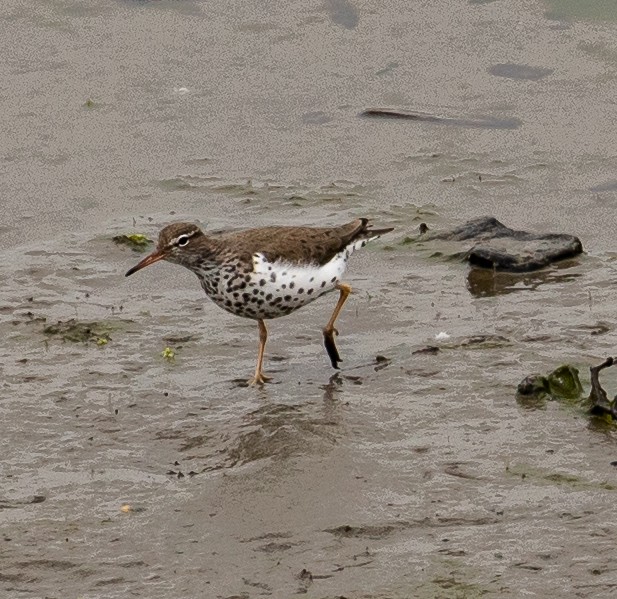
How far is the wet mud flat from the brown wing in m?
0.63

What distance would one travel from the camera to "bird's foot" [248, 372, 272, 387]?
1034cm

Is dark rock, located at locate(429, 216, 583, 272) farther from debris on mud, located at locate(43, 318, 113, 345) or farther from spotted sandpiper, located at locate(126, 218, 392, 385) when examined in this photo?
debris on mud, located at locate(43, 318, 113, 345)

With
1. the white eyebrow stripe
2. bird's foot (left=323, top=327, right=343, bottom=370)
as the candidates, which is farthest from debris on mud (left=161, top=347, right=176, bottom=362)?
bird's foot (left=323, top=327, right=343, bottom=370)

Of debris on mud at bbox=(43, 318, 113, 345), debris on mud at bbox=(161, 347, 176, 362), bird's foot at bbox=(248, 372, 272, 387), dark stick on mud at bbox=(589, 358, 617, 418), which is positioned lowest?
debris on mud at bbox=(43, 318, 113, 345)

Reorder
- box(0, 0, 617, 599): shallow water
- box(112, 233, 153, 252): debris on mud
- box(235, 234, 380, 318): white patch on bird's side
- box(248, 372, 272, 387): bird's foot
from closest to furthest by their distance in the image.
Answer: box(0, 0, 617, 599): shallow water < box(248, 372, 272, 387): bird's foot < box(235, 234, 380, 318): white patch on bird's side < box(112, 233, 153, 252): debris on mud

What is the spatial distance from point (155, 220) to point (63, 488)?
467cm

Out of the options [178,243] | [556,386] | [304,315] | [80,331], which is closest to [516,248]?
[304,315]

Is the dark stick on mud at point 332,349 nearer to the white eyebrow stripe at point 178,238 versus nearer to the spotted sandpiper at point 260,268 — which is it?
the spotted sandpiper at point 260,268

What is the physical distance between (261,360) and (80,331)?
1529 mm

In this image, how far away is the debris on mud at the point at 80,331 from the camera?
11.1m

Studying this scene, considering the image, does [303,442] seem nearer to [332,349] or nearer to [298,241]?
[332,349]

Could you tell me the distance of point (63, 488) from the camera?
894 centimetres

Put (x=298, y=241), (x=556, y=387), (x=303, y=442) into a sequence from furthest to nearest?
(x=298, y=241) → (x=556, y=387) → (x=303, y=442)

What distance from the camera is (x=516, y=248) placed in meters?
12.1
